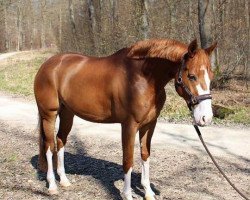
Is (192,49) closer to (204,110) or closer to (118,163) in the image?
(204,110)

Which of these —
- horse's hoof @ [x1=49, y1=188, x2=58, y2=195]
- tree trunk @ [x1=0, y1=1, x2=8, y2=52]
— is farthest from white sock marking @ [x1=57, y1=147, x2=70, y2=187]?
tree trunk @ [x1=0, y1=1, x2=8, y2=52]

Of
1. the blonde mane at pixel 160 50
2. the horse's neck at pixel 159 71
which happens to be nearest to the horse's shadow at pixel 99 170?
the horse's neck at pixel 159 71

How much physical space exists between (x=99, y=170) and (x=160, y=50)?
2.61 metres

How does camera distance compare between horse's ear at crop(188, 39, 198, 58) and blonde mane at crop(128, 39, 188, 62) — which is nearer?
horse's ear at crop(188, 39, 198, 58)

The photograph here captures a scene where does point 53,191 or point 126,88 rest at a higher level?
point 126,88

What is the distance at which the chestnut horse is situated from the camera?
3646 mm

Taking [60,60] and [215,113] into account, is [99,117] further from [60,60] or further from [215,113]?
[215,113]

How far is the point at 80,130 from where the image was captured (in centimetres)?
877

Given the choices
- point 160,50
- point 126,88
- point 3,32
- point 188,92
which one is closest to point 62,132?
point 126,88

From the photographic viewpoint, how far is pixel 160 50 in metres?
3.97

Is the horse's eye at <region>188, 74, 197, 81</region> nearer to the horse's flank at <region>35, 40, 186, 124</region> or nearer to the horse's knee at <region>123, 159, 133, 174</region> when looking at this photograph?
the horse's flank at <region>35, 40, 186, 124</region>

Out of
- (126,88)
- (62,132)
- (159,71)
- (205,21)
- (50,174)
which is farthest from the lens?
(205,21)

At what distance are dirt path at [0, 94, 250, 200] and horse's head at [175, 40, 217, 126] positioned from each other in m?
1.58

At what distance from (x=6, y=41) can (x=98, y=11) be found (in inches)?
1226
